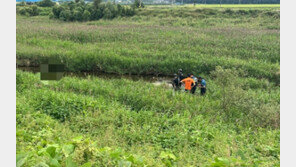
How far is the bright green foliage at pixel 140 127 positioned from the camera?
4886mm

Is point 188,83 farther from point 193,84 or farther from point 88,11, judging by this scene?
point 88,11

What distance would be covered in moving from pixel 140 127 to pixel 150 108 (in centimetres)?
214

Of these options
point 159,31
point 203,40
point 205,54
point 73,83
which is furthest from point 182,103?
point 159,31

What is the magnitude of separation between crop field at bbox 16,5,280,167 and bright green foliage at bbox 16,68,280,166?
3 centimetres

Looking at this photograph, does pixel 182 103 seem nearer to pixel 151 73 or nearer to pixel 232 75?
pixel 232 75

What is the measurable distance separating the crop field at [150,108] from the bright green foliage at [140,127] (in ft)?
0.10

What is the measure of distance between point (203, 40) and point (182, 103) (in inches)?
479

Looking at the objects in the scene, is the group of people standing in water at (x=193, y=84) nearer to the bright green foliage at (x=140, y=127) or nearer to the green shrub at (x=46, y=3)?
the bright green foliage at (x=140, y=127)

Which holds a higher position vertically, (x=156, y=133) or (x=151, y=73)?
(x=151, y=73)

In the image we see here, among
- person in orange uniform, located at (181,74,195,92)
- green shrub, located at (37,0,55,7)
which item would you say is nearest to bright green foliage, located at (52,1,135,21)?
green shrub, located at (37,0,55,7)

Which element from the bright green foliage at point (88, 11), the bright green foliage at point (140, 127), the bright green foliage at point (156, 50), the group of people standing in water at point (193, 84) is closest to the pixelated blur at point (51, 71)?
the bright green foliage at point (140, 127)

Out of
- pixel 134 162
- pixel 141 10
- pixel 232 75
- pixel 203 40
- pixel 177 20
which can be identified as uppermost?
pixel 141 10

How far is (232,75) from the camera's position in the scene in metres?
9.54

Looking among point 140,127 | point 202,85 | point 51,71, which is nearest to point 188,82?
point 202,85
